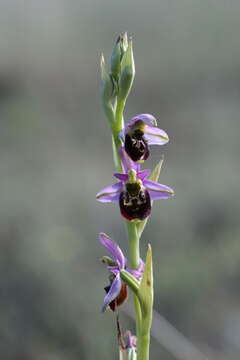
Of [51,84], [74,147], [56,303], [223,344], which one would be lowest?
[223,344]

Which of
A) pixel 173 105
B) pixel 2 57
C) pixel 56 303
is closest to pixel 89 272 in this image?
pixel 56 303

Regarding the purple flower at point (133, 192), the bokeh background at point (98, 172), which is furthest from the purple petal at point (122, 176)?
the bokeh background at point (98, 172)

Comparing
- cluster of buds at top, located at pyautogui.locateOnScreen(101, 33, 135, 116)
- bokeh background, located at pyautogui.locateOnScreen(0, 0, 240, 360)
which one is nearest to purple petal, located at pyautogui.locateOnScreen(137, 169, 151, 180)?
cluster of buds at top, located at pyautogui.locateOnScreen(101, 33, 135, 116)

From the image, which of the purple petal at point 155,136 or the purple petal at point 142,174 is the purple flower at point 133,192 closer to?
the purple petal at point 142,174

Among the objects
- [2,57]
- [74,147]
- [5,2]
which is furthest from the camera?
[5,2]

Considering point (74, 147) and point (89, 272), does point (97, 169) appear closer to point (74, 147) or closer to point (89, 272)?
point (74, 147)

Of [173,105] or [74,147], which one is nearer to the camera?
[74,147]

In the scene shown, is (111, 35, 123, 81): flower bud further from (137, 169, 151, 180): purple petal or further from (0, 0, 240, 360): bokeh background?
(0, 0, 240, 360): bokeh background
